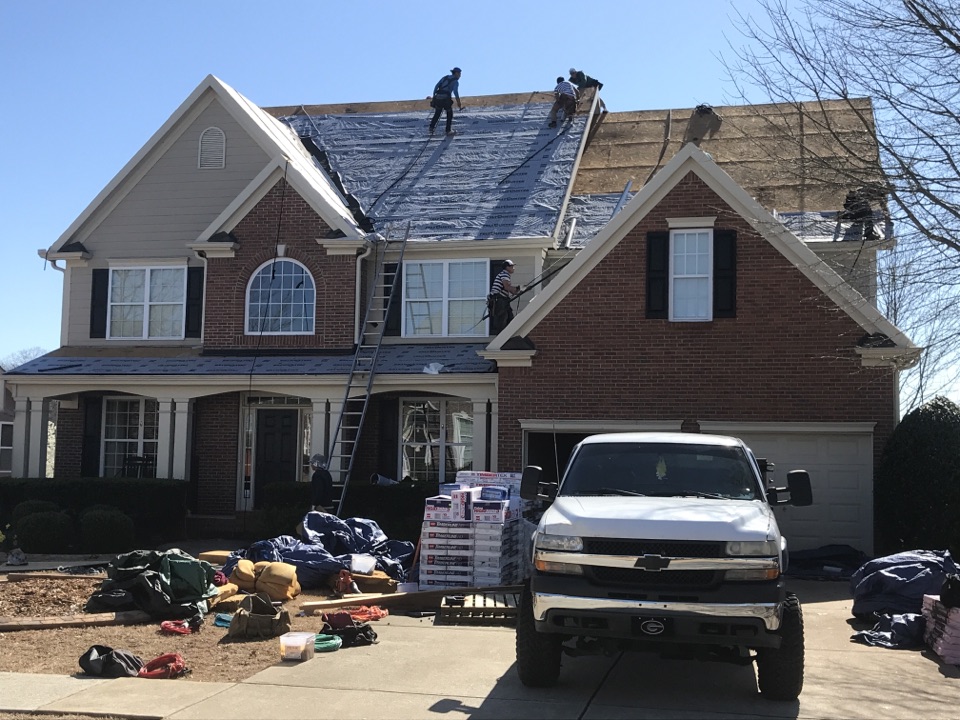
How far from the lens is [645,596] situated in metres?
7.00

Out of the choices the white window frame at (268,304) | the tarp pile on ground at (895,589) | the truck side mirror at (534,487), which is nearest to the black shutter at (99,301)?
the white window frame at (268,304)

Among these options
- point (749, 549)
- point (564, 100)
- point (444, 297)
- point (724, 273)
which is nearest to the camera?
point (749, 549)

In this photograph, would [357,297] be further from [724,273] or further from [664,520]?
[664,520]

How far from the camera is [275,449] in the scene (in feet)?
67.8

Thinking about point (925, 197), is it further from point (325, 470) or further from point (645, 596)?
point (325, 470)

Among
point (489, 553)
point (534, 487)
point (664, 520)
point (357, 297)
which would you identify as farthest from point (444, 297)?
point (664, 520)

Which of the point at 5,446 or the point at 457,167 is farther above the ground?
the point at 457,167

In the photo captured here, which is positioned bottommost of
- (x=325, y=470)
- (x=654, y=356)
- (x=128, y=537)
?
(x=128, y=537)

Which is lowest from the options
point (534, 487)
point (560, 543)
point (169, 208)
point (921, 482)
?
point (560, 543)

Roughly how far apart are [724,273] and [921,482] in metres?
4.42

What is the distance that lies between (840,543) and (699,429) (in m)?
2.74

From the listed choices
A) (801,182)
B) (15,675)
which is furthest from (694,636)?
(801,182)

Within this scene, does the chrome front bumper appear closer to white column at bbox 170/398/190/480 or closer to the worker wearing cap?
the worker wearing cap

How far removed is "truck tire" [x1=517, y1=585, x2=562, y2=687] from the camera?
297 inches
